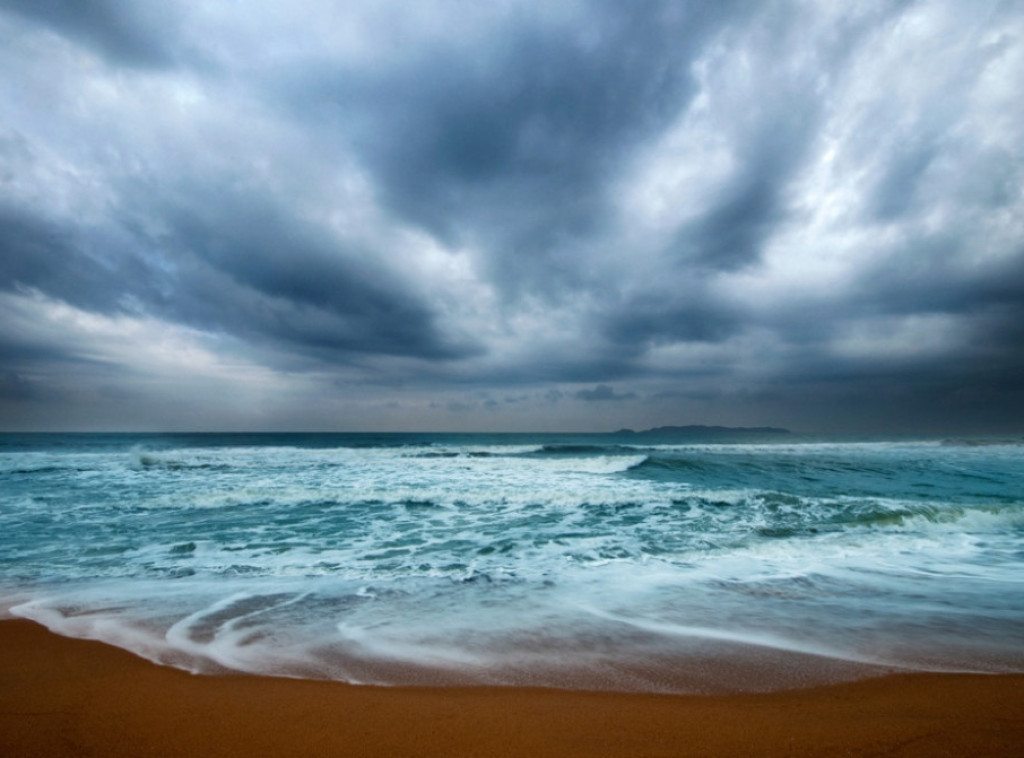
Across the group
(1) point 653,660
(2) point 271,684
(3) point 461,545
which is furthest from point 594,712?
(3) point 461,545

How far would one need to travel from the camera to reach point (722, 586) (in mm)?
5691

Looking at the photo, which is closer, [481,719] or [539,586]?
[481,719]

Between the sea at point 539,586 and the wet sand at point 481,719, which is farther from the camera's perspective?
the sea at point 539,586

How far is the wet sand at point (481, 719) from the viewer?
2.45m

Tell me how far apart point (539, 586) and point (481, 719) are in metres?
3.06

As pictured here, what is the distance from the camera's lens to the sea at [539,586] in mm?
3627

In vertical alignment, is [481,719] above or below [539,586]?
above

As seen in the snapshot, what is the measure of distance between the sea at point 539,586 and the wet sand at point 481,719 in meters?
0.28

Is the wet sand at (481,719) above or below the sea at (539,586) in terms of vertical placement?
above

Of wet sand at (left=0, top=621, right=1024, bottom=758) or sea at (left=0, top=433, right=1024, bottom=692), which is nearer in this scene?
wet sand at (left=0, top=621, right=1024, bottom=758)

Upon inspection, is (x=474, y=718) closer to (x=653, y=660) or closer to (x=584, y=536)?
(x=653, y=660)

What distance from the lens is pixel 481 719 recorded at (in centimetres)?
273

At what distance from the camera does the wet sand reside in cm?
245

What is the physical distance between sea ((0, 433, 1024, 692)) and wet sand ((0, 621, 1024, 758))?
0.28 m
